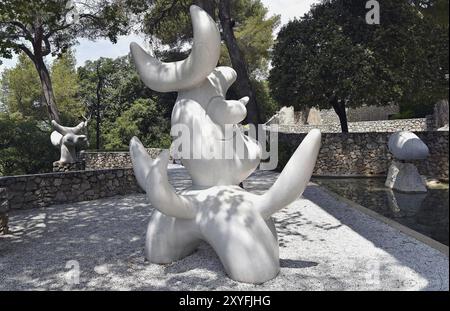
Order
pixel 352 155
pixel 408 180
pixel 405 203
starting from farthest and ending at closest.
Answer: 1. pixel 352 155
2. pixel 408 180
3. pixel 405 203

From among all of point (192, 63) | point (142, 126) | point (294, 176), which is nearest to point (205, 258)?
point (294, 176)

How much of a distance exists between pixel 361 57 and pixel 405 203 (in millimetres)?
7562

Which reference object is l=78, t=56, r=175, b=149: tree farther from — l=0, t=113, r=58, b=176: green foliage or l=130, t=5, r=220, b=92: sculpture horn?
l=130, t=5, r=220, b=92: sculpture horn

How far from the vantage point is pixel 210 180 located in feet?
15.8

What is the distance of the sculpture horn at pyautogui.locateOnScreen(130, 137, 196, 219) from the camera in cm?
396

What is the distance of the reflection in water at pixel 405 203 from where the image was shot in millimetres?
6898

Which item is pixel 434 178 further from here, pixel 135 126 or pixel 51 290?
pixel 135 126

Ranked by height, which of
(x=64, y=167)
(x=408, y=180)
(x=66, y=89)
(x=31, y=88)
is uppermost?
(x=31, y=88)

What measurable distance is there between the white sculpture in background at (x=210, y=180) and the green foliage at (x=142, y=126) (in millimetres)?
19966

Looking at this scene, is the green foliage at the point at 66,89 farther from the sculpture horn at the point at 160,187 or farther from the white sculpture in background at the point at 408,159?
the sculpture horn at the point at 160,187

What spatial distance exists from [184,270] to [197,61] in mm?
2629

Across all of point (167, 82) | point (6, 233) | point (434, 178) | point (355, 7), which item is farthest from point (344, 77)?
point (6, 233)

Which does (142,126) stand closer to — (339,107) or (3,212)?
(339,107)
